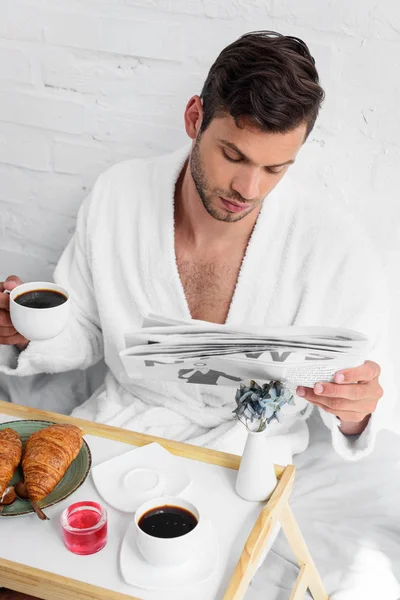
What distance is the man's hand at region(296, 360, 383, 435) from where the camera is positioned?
1332mm

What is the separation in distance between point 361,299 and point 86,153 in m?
0.85

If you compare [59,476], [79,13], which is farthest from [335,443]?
[79,13]

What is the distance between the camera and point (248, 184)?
1.50 metres

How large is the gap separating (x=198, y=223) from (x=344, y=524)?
0.77 m

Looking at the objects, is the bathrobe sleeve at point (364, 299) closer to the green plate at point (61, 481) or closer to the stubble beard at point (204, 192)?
the stubble beard at point (204, 192)

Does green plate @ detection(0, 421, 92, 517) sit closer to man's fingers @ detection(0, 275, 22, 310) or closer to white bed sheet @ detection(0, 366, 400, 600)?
man's fingers @ detection(0, 275, 22, 310)

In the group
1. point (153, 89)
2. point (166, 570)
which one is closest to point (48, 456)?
point (166, 570)

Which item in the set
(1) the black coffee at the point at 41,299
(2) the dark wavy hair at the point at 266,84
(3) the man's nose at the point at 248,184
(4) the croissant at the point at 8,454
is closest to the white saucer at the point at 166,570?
(4) the croissant at the point at 8,454

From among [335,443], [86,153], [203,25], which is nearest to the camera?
[335,443]

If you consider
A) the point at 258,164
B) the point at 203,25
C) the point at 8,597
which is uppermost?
the point at 203,25

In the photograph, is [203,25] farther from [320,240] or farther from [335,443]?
[335,443]

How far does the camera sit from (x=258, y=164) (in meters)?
1.48

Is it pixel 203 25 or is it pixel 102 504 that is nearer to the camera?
pixel 102 504

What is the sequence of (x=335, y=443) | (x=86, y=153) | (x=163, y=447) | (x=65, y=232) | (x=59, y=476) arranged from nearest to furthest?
(x=59, y=476)
(x=163, y=447)
(x=335, y=443)
(x=86, y=153)
(x=65, y=232)
